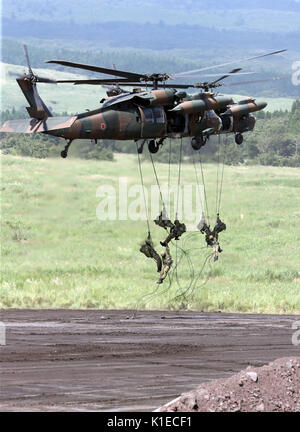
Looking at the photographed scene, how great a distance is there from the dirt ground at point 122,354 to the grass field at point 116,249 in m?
4.36

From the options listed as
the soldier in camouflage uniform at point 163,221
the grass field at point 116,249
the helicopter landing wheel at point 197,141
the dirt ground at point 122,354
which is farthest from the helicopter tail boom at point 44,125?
the grass field at point 116,249

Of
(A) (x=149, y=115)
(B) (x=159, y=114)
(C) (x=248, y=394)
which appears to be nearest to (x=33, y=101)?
(A) (x=149, y=115)

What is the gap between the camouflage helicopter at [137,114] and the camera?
1102 inches

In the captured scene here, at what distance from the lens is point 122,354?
2672 cm

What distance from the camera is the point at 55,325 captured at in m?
33.2

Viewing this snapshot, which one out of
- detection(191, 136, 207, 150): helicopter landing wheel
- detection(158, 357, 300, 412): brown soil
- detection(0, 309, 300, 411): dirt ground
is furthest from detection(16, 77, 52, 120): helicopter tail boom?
detection(158, 357, 300, 412): brown soil

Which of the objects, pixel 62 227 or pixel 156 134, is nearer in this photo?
pixel 156 134

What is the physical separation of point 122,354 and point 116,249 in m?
33.8

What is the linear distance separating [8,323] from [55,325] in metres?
1.59

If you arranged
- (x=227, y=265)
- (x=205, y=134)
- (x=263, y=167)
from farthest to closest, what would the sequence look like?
1. (x=263, y=167)
2. (x=227, y=265)
3. (x=205, y=134)

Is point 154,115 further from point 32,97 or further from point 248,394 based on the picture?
point 248,394
